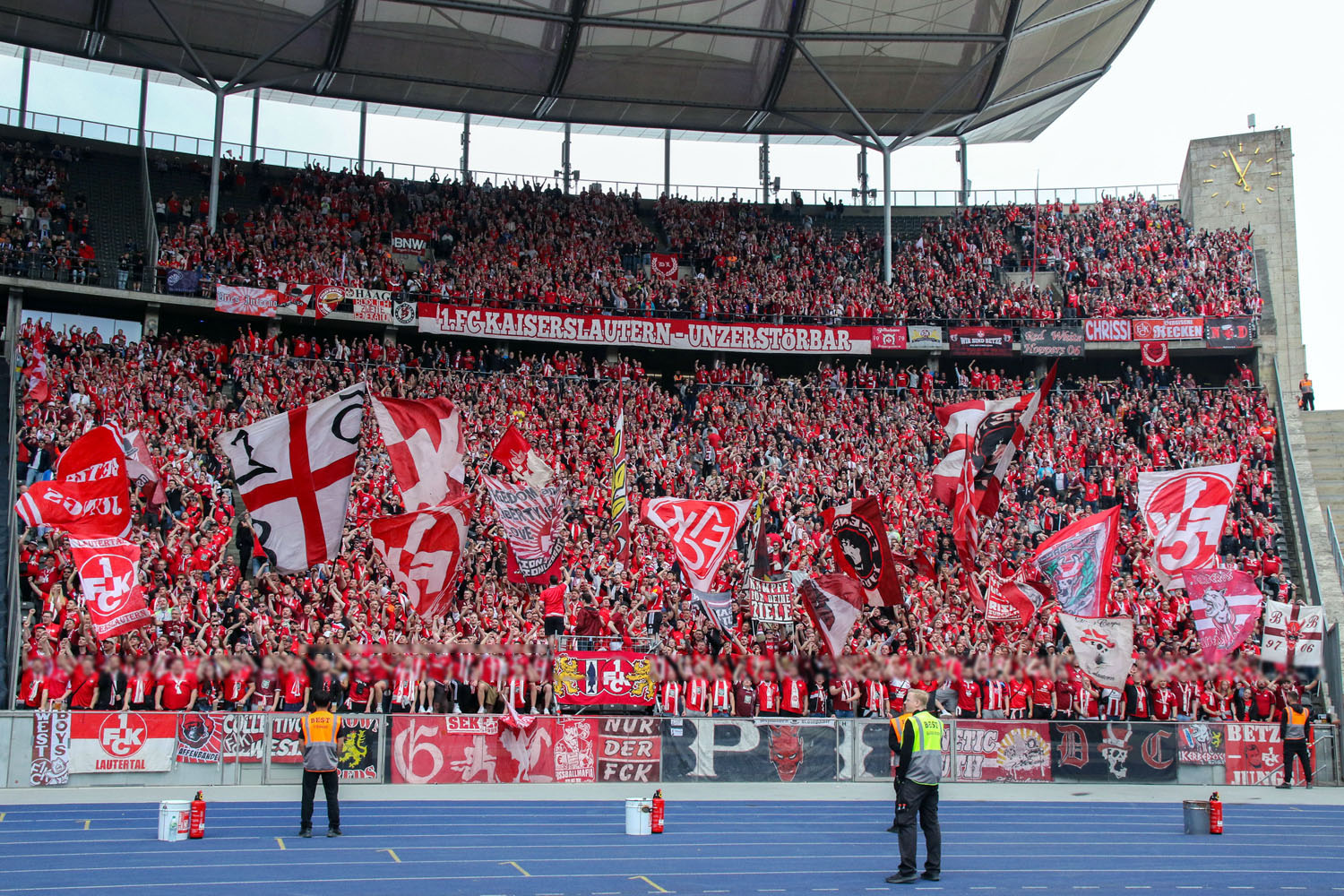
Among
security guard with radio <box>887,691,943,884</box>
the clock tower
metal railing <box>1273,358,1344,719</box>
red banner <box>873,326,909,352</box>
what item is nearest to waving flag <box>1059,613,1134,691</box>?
security guard with radio <box>887,691,943,884</box>

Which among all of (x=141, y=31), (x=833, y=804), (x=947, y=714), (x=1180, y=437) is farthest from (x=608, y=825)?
(x=141, y=31)

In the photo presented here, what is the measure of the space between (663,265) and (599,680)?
2680 centimetres

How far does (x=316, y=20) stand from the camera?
127 ft

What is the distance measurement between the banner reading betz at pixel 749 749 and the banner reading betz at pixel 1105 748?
4.30m

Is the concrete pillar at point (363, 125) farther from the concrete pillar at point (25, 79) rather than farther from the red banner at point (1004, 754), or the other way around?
the red banner at point (1004, 754)

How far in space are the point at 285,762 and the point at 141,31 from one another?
99.5 feet

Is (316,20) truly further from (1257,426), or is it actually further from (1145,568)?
(1257,426)

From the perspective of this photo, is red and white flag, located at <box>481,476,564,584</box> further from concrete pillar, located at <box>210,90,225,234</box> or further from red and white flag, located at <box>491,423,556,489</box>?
concrete pillar, located at <box>210,90,225,234</box>

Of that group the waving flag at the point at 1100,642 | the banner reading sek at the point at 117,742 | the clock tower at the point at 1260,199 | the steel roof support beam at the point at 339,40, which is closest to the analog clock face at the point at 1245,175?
the clock tower at the point at 1260,199

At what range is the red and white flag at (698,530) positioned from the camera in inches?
840

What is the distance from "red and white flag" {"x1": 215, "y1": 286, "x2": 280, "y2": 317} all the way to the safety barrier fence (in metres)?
19.4

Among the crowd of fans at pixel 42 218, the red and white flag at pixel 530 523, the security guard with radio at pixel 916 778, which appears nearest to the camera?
the security guard with radio at pixel 916 778

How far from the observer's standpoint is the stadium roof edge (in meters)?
40.8

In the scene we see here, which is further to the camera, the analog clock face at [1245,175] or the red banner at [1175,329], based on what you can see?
the analog clock face at [1245,175]
